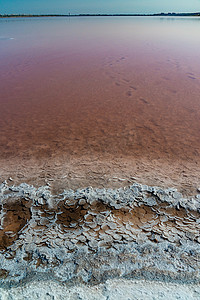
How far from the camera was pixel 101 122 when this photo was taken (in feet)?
11.4

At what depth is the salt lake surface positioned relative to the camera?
242 cm

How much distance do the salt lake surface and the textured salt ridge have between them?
0.70 ft

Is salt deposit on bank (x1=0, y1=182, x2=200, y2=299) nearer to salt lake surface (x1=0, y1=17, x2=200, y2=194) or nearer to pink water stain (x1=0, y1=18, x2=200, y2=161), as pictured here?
salt lake surface (x1=0, y1=17, x2=200, y2=194)

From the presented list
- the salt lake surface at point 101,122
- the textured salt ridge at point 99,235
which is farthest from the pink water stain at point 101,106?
the textured salt ridge at point 99,235

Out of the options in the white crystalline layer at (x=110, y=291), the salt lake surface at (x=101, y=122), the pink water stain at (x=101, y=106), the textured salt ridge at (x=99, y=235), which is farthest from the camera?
the pink water stain at (x=101, y=106)

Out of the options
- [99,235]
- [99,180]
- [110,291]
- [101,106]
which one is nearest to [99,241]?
[99,235]

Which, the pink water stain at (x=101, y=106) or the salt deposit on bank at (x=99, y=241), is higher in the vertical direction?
the pink water stain at (x=101, y=106)

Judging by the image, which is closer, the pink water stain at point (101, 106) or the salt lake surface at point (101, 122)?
the salt lake surface at point (101, 122)

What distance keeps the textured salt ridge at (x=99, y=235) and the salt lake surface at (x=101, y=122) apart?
0.21 m

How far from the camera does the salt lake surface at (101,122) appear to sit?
242 cm

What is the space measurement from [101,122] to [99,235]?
208cm

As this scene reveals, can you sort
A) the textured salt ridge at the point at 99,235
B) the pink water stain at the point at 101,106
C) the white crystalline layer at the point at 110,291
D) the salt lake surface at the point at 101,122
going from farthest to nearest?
the pink water stain at the point at 101,106, the salt lake surface at the point at 101,122, the textured salt ridge at the point at 99,235, the white crystalline layer at the point at 110,291

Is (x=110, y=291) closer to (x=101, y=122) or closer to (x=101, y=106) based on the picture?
(x=101, y=122)

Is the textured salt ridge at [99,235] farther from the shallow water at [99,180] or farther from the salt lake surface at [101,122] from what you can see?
the salt lake surface at [101,122]
